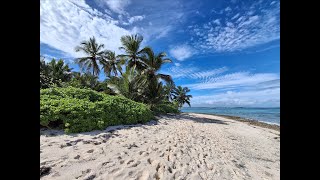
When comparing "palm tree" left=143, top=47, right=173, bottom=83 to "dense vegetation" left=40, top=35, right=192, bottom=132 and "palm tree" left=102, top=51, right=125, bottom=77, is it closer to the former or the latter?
"dense vegetation" left=40, top=35, right=192, bottom=132

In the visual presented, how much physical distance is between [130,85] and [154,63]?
385 centimetres

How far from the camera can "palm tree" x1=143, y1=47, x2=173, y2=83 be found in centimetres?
1505

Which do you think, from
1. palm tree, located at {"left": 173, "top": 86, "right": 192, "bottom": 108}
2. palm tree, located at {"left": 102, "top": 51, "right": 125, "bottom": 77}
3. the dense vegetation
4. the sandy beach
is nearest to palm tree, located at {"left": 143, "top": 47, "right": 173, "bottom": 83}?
the dense vegetation

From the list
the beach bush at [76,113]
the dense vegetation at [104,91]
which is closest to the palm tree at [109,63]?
the dense vegetation at [104,91]

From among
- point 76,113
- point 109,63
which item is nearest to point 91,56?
point 109,63

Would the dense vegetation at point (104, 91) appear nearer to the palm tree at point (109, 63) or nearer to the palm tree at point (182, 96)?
the palm tree at point (109, 63)

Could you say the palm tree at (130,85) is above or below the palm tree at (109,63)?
below

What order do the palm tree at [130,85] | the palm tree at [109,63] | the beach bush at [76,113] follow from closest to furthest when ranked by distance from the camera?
the beach bush at [76,113] → the palm tree at [130,85] → the palm tree at [109,63]

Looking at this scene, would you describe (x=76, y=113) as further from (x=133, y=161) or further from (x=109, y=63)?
(x=109, y=63)

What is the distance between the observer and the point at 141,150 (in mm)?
4047

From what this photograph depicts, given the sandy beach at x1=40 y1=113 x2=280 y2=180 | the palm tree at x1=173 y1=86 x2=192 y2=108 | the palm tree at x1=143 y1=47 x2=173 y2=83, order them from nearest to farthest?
the sandy beach at x1=40 y1=113 x2=280 y2=180 < the palm tree at x1=143 y1=47 x2=173 y2=83 < the palm tree at x1=173 y1=86 x2=192 y2=108

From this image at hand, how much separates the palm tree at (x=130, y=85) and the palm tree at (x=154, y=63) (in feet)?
5.67

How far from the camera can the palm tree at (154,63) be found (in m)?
15.0
